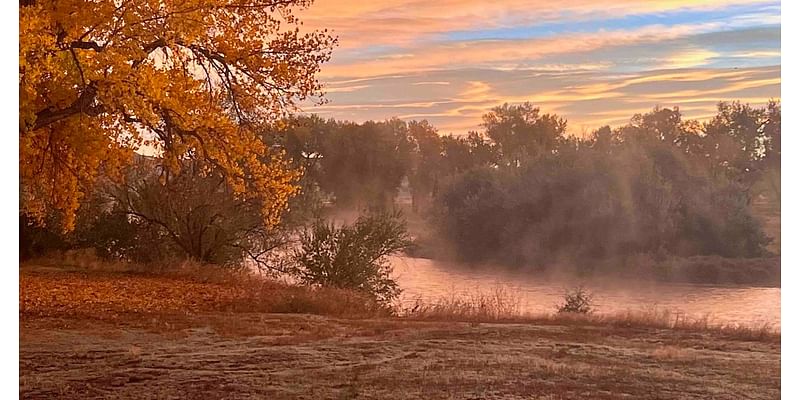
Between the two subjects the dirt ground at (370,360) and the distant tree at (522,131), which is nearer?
the dirt ground at (370,360)

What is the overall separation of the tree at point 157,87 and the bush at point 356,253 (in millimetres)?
250

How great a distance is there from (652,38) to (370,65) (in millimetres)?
1364

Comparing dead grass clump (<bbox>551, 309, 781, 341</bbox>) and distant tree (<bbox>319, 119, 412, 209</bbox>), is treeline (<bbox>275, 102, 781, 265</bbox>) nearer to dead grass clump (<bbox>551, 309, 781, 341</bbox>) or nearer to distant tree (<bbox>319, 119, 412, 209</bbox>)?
distant tree (<bbox>319, 119, 412, 209</bbox>)

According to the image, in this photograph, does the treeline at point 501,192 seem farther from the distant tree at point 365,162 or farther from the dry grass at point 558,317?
the dry grass at point 558,317

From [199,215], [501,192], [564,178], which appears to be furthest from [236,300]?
[564,178]

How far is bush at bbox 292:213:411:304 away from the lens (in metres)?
4.55

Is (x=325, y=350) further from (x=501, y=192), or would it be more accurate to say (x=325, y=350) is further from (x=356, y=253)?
(x=501, y=192)

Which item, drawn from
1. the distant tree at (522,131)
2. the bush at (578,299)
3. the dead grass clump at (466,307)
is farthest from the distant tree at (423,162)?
the bush at (578,299)

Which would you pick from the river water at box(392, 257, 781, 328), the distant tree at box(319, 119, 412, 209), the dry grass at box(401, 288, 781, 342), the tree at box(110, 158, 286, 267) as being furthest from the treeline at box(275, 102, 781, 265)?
the tree at box(110, 158, 286, 267)

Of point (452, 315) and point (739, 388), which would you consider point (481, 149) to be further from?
point (739, 388)

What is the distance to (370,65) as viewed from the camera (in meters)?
4.55

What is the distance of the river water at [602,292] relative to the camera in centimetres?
452

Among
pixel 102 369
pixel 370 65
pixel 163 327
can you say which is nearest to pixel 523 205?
pixel 370 65

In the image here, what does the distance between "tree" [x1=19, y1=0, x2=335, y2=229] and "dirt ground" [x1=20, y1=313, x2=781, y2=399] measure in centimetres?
59
